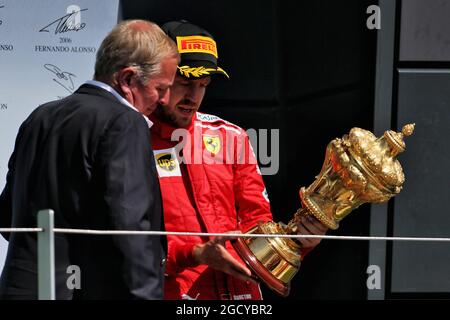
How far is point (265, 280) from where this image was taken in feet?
10.1

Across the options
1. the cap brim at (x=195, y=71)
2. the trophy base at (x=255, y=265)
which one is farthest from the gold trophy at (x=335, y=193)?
the cap brim at (x=195, y=71)

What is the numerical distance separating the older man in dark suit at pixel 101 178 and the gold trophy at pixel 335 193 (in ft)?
1.77

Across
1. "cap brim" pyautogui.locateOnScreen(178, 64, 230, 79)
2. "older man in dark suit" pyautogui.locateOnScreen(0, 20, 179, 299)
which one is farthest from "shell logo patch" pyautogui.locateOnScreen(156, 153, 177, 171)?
"older man in dark suit" pyautogui.locateOnScreen(0, 20, 179, 299)

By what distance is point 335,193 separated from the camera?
3195 mm

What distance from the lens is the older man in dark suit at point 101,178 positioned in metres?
2.44

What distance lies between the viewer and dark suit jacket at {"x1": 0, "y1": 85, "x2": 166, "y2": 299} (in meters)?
2.44

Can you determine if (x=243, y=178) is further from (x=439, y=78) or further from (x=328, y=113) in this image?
(x=439, y=78)

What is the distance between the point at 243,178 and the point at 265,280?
36cm

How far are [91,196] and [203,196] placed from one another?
0.68m

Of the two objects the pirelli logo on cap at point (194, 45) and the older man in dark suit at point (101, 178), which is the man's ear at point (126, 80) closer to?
the older man in dark suit at point (101, 178)
